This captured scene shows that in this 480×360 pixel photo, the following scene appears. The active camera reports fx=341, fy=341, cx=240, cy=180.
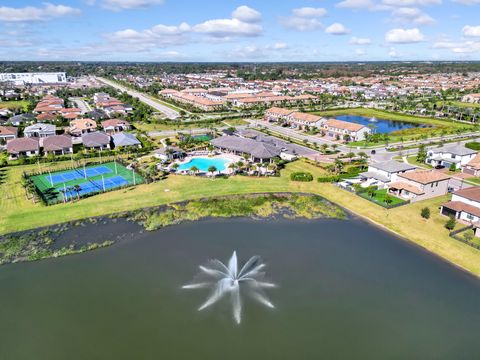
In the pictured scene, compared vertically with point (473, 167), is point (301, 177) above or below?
below

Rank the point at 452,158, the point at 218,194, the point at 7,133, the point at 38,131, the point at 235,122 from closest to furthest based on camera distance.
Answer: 1. the point at 218,194
2. the point at 452,158
3. the point at 7,133
4. the point at 38,131
5. the point at 235,122

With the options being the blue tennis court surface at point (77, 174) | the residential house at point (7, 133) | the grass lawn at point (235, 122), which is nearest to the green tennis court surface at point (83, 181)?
the blue tennis court surface at point (77, 174)

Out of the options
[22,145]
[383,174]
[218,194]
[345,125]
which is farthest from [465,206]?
[22,145]

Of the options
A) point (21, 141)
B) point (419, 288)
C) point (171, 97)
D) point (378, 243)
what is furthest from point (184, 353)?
point (171, 97)

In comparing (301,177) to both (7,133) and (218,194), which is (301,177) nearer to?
(218,194)

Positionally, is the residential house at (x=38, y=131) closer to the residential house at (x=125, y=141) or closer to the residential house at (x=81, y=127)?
the residential house at (x=81, y=127)

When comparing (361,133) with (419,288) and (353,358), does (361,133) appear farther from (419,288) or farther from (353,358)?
(353,358)

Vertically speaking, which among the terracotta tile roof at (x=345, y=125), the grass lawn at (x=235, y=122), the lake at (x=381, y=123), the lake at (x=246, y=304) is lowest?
the lake at (x=246, y=304)

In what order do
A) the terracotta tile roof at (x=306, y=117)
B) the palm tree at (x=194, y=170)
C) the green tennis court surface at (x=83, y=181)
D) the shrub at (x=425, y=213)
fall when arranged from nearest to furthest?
the shrub at (x=425, y=213) → the green tennis court surface at (x=83, y=181) → the palm tree at (x=194, y=170) → the terracotta tile roof at (x=306, y=117)
